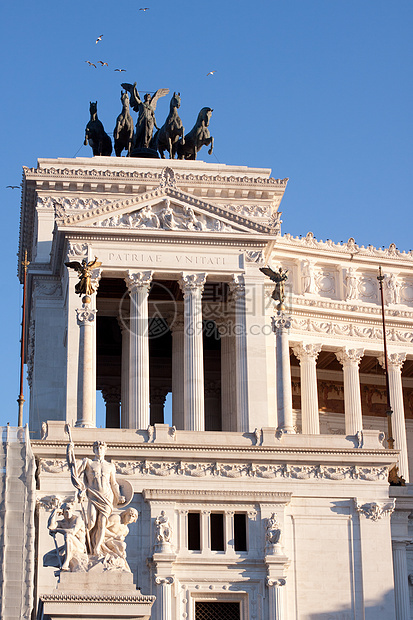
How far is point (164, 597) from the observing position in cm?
5181

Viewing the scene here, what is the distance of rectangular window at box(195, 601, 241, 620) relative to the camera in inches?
2068

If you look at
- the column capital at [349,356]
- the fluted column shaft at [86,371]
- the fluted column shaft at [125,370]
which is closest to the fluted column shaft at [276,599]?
the fluted column shaft at [86,371]

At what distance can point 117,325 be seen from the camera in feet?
264

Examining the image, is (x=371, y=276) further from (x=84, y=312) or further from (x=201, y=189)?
(x=84, y=312)

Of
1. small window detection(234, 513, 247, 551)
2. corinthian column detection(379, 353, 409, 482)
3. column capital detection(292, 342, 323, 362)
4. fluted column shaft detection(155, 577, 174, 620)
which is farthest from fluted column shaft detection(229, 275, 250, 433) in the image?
corinthian column detection(379, 353, 409, 482)

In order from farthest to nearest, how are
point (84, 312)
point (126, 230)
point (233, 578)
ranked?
point (126, 230), point (84, 312), point (233, 578)

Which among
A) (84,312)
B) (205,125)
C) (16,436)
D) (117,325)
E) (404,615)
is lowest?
(404,615)

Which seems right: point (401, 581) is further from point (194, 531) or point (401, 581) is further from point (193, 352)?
point (193, 352)

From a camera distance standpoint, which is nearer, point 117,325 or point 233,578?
point 233,578

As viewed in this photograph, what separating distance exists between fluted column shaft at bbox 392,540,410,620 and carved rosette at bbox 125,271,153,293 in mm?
19247

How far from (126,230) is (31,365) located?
14630 mm

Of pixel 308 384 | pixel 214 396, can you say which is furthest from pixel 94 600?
pixel 308 384

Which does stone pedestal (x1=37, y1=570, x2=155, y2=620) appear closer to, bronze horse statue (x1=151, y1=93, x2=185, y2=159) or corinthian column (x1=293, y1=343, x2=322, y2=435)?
corinthian column (x1=293, y1=343, x2=322, y2=435)

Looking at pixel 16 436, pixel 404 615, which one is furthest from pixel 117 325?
pixel 404 615
